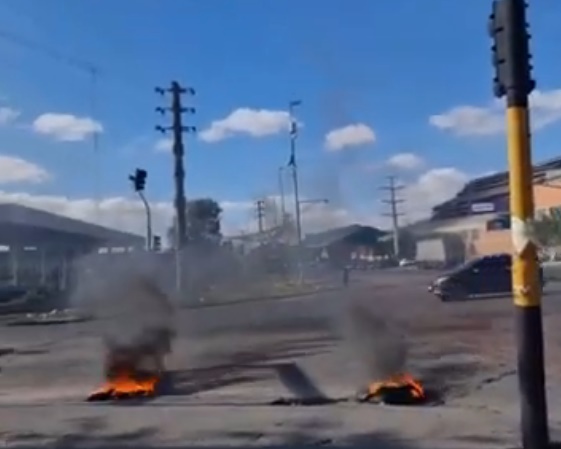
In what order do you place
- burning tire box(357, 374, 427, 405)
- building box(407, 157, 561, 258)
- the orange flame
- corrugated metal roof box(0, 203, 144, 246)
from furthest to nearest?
corrugated metal roof box(0, 203, 144, 246)
building box(407, 157, 561, 258)
the orange flame
burning tire box(357, 374, 427, 405)

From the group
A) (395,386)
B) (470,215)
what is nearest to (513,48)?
(395,386)

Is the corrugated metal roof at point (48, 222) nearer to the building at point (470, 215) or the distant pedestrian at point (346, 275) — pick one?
the building at point (470, 215)

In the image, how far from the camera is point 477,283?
118ft

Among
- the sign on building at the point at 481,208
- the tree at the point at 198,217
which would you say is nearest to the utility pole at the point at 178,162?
the tree at the point at 198,217

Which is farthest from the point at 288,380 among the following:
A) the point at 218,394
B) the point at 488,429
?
the point at 488,429

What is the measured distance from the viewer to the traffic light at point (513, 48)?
6418mm

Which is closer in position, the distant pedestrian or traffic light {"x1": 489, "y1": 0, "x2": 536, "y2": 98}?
traffic light {"x1": 489, "y1": 0, "x2": 536, "y2": 98}

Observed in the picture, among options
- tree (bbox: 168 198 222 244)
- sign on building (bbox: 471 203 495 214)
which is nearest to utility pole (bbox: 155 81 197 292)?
tree (bbox: 168 198 222 244)

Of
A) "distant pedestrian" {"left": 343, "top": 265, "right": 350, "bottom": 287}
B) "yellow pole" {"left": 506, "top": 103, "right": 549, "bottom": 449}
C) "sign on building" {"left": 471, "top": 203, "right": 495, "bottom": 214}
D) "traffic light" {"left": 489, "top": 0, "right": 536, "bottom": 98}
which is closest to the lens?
"yellow pole" {"left": 506, "top": 103, "right": 549, "bottom": 449}

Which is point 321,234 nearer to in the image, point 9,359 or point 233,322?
point 9,359

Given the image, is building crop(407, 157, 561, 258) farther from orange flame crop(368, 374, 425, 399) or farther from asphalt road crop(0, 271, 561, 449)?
orange flame crop(368, 374, 425, 399)

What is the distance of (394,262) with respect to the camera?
58.0 feet

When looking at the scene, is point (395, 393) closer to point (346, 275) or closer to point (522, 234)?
point (346, 275)

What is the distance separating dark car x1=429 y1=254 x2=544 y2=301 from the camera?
34.8 metres
